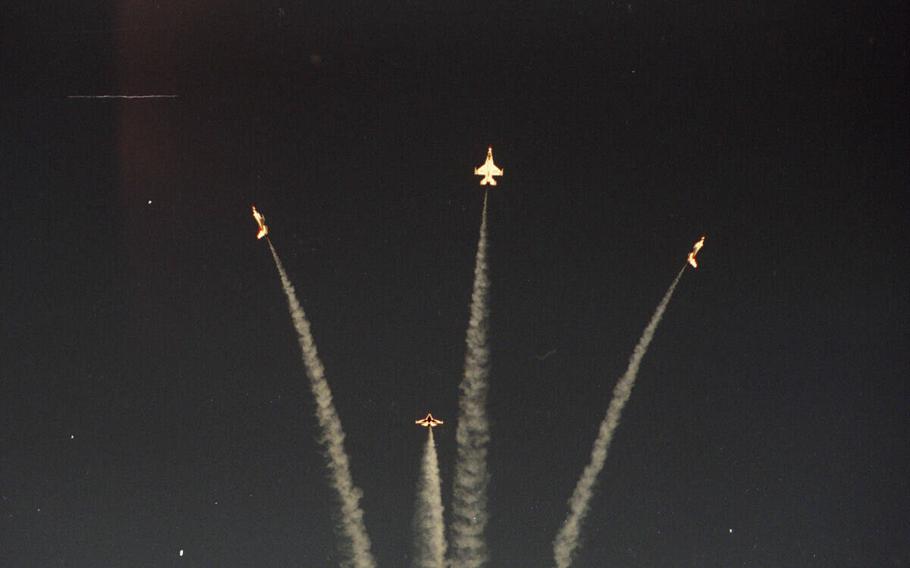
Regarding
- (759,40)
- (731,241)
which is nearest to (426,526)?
(731,241)

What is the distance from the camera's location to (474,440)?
4473 millimetres

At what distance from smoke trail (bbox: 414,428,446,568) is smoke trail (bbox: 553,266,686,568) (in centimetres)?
49

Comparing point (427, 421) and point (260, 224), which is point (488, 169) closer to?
point (260, 224)

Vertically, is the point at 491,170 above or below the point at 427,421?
above

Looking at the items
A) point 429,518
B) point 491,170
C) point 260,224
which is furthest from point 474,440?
point 260,224

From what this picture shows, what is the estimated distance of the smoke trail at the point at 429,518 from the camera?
4469 mm

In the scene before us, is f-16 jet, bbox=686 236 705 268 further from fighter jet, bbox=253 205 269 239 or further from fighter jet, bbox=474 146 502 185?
fighter jet, bbox=253 205 269 239

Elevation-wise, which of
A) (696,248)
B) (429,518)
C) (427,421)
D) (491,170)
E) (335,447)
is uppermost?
(491,170)

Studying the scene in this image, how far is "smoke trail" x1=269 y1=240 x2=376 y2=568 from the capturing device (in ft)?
14.4

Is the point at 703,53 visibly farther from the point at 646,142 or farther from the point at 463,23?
the point at 463,23

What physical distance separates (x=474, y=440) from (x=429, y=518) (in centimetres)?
Result: 38

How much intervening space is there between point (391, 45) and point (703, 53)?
1.24 metres

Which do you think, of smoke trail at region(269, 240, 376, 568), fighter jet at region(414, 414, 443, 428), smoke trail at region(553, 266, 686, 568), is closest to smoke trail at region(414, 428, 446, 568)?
fighter jet at region(414, 414, 443, 428)

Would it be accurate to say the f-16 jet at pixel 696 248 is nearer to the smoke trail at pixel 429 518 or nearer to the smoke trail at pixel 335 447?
the smoke trail at pixel 429 518
